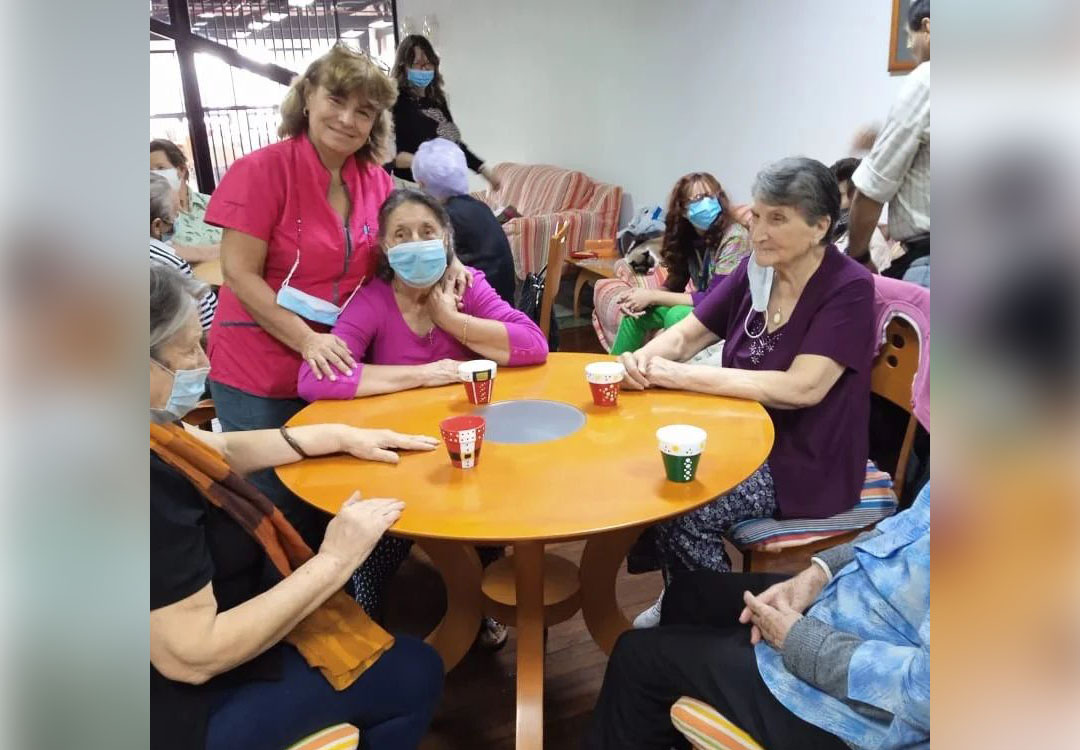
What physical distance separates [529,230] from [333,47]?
13.3ft

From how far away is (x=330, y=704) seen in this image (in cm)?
128

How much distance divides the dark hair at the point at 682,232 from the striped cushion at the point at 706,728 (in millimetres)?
2424

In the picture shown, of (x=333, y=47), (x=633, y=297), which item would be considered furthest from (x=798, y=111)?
(x=333, y=47)

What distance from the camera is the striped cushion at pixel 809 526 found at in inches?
71.2

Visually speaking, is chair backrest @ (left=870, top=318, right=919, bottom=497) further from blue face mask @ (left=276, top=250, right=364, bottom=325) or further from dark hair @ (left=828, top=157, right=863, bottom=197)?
dark hair @ (left=828, top=157, right=863, bottom=197)

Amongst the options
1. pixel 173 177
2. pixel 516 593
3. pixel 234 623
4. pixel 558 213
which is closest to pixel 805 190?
pixel 516 593

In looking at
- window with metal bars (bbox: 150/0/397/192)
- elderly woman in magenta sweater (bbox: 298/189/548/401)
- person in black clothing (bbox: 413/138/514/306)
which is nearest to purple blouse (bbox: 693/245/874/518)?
elderly woman in magenta sweater (bbox: 298/189/548/401)

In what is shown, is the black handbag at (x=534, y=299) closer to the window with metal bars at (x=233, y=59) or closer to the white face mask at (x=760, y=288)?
the white face mask at (x=760, y=288)

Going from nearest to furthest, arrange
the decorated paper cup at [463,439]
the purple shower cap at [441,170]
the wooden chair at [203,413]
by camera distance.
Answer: the decorated paper cup at [463,439] < the wooden chair at [203,413] < the purple shower cap at [441,170]

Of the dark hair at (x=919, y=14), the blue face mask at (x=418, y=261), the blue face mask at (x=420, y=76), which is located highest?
the blue face mask at (x=420, y=76)

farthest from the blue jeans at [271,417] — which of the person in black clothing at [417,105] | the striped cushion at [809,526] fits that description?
the person in black clothing at [417,105]
